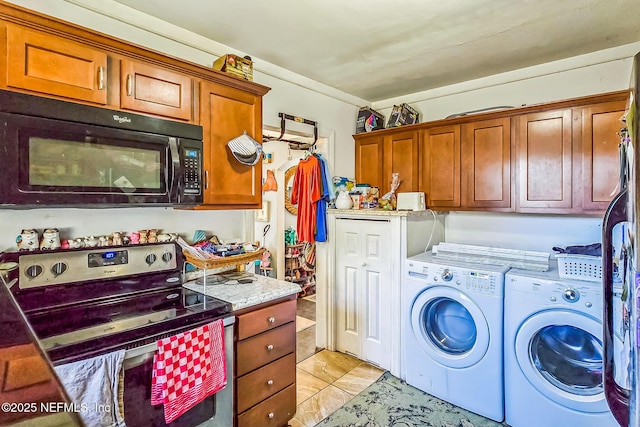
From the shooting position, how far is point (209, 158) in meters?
1.92

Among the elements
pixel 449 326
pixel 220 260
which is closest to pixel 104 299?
pixel 220 260

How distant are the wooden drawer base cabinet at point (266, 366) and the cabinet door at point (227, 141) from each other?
694mm

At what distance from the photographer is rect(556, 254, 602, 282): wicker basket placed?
6.15 feet

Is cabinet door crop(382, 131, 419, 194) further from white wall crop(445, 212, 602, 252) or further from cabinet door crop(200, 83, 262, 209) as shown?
cabinet door crop(200, 83, 262, 209)

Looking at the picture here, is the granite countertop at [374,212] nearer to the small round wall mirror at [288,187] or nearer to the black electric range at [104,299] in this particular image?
the black electric range at [104,299]

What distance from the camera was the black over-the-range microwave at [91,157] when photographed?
1269 mm

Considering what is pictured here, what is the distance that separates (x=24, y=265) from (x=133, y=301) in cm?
47

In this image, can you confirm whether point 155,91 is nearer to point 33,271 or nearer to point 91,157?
point 91,157

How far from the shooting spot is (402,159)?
122 inches

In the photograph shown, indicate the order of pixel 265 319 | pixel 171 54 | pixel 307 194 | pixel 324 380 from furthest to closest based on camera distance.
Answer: pixel 307 194 < pixel 324 380 < pixel 171 54 < pixel 265 319

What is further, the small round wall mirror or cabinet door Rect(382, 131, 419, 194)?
the small round wall mirror

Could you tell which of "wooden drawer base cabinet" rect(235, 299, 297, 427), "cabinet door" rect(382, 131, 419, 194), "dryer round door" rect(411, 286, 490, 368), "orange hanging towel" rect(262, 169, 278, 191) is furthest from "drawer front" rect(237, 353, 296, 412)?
"orange hanging towel" rect(262, 169, 278, 191)

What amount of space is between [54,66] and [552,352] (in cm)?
295

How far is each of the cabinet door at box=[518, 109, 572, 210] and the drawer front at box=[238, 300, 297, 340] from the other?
73.9 inches
